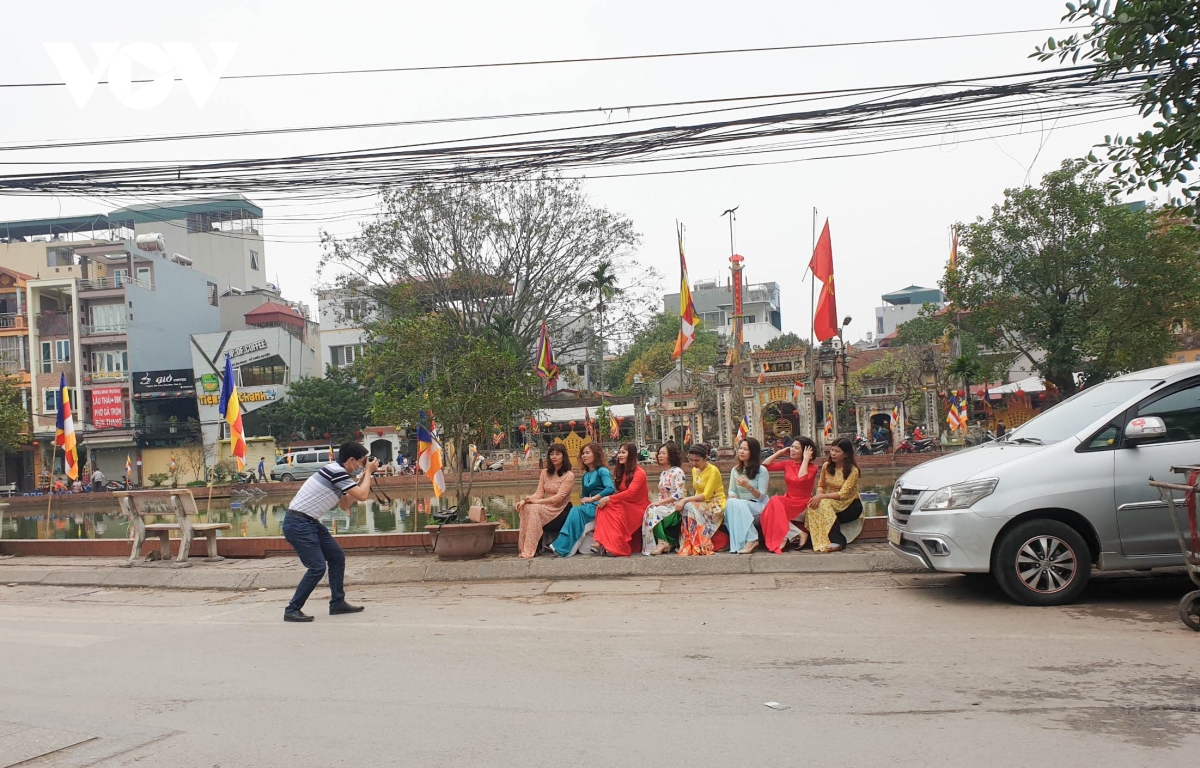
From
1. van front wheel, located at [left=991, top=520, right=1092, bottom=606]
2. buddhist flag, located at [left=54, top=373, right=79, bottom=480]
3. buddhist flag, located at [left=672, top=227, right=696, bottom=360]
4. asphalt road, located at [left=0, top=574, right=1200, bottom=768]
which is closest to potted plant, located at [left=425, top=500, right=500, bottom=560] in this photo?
asphalt road, located at [left=0, top=574, right=1200, bottom=768]

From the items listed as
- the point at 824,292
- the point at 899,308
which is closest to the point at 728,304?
the point at 899,308

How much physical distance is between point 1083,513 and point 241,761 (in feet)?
20.2

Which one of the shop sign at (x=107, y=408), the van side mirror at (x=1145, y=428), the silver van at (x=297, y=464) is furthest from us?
the shop sign at (x=107, y=408)

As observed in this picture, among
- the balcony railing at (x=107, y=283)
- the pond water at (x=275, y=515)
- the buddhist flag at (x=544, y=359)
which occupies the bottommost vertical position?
the pond water at (x=275, y=515)

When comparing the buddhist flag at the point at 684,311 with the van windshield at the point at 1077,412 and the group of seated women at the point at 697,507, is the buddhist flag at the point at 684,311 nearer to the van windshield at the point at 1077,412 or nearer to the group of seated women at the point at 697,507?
the group of seated women at the point at 697,507

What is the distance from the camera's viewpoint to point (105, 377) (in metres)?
50.2

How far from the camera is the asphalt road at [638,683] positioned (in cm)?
435

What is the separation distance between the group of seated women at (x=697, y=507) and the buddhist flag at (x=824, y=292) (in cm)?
512

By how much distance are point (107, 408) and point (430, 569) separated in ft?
149

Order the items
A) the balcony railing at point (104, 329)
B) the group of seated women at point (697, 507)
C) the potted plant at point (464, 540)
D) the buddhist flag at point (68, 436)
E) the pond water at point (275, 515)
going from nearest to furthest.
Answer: the group of seated women at point (697, 507), the potted plant at point (464, 540), the buddhist flag at point (68, 436), the pond water at point (275, 515), the balcony railing at point (104, 329)

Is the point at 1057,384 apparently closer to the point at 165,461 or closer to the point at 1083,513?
the point at 1083,513

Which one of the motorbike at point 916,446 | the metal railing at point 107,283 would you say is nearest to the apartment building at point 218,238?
→ the metal railing at point 107,283

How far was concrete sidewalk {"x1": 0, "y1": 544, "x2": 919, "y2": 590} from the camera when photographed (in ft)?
31.4

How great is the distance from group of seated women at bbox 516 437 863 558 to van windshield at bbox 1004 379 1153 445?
2.05 m
